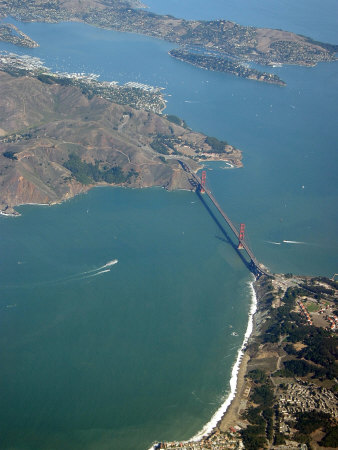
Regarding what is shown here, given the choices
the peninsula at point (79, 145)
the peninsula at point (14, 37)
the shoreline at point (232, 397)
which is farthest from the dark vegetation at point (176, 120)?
the peninsula at point (14, 37)

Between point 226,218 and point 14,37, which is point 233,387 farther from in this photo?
point 14,37

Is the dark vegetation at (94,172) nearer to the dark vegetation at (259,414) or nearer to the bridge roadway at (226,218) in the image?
the bridge roadway at (226,218)

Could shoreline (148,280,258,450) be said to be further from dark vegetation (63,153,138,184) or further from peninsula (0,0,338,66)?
peninsula (0,0,338,66)

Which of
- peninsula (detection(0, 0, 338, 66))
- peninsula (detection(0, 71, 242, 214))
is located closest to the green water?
peninsula (detection(0, 71, 242, 214))

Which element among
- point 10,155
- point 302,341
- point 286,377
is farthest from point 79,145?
point 286,377

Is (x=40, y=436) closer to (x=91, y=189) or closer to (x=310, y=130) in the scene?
(x=91, y=189)

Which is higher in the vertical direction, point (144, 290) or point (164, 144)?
point (164, 144)
